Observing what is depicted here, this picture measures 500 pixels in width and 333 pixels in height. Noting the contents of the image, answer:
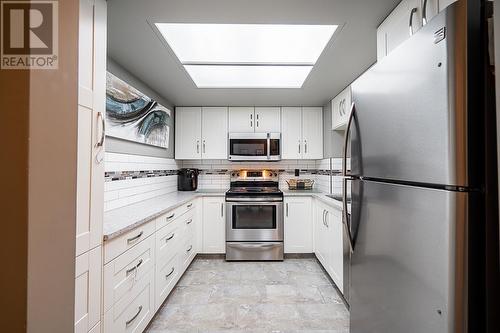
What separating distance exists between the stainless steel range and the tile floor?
0.76ft

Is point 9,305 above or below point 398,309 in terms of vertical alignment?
above

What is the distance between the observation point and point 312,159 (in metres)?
3.86

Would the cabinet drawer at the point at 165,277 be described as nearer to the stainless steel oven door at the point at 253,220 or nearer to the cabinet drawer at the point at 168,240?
the cabinet drawer at the point at 168,240

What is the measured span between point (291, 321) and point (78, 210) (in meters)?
1.72

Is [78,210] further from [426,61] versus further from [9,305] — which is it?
[426,61]

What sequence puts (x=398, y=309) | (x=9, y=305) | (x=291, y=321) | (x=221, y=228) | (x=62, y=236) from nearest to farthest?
(x=9, y=305)
(x=62, y=236)
(x=398, y=309)
(x=291, y=321)
(x=221, y=228)

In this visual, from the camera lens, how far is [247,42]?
1.88 meters

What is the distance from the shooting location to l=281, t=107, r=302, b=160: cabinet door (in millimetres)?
3695

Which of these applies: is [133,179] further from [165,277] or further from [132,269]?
[132,269]

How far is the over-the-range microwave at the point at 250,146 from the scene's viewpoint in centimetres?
359

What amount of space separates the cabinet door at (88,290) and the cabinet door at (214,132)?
2.55 meters

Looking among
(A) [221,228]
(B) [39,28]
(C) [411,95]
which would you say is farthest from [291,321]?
(B) [39,28]

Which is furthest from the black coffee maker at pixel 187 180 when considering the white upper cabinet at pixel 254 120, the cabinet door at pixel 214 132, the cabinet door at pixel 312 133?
the cabinet door at pixel 312 133

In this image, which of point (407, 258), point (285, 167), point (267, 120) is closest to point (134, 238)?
point (407, 258)
